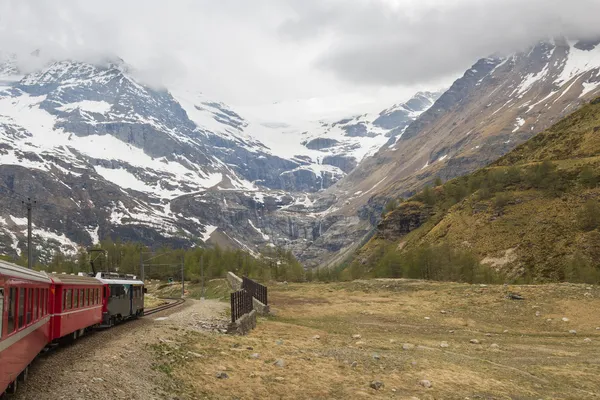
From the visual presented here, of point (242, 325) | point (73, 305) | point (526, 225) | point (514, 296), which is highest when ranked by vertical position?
point (526, 225)

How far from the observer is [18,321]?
1480 cm

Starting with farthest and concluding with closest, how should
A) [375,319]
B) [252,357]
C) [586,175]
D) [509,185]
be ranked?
1. [509,185]
2. [586,175]
3. [375,319]
4. [252,357]

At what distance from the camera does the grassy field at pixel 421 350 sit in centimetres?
1928

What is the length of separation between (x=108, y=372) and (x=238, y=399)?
4196 mm

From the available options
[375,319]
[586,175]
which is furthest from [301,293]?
[586,175]

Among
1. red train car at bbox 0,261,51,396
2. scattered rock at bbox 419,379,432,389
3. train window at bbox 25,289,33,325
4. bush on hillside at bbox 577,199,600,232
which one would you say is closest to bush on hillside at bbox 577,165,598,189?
bush on hillside at bbox 577,199,600,232

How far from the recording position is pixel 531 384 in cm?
2125

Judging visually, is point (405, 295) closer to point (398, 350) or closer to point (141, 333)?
point (398, 350)

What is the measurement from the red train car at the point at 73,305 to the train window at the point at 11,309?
759 cm

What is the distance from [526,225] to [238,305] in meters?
77.7

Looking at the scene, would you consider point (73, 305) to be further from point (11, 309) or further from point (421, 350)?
point (421, 350)

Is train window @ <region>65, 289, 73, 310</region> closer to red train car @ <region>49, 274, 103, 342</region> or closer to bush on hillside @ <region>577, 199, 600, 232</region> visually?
red train car @ <region>49, 274, 103, 342</region>

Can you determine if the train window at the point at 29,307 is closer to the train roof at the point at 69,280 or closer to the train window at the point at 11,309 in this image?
the train window at the point at 11,309

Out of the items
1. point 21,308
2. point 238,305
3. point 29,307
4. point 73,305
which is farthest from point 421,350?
point 21,308
